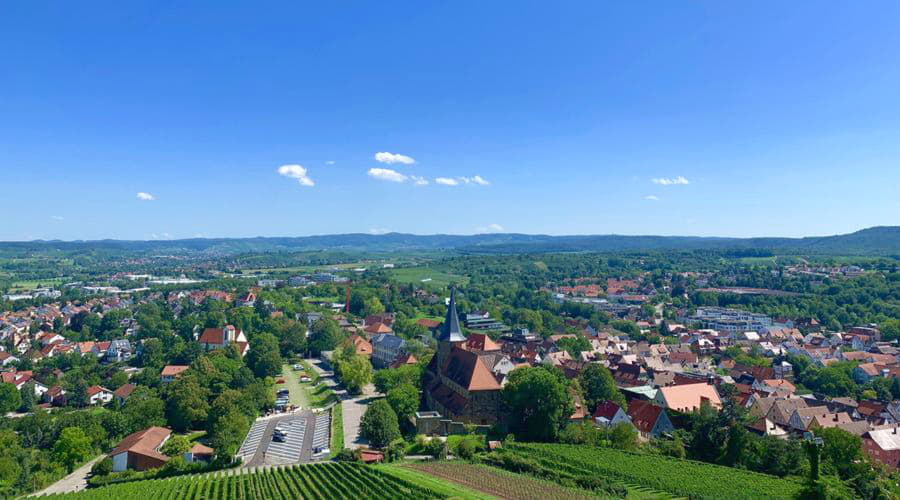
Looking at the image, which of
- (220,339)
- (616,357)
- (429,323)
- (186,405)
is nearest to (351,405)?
(186,405)

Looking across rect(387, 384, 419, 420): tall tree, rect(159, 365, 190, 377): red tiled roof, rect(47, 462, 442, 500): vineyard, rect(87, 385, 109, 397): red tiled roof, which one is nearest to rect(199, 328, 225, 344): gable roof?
rect(159, 365, 190, 377): red tiled roof

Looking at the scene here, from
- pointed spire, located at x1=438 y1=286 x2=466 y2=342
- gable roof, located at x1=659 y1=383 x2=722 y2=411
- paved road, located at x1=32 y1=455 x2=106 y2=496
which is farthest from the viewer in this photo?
pointed spire, located at x1=438 y1=286 x2=466 y2=342

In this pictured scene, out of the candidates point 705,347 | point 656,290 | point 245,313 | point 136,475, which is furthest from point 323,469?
point 656,290

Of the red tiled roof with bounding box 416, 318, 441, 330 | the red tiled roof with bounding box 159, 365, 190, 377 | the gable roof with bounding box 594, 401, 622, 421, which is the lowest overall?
the red tiled roof with bounding box 416, 318, 441, 330

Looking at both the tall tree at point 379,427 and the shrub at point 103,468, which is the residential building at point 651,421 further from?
the shrub at point 103,468

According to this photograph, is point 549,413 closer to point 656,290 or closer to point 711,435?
point 711,435

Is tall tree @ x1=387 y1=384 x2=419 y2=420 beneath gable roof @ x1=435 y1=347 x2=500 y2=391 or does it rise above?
beneath

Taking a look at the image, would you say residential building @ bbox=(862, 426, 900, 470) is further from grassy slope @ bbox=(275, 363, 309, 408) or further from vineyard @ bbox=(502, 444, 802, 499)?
grassy slope @ bbox=(275, 363, 309, 408)
